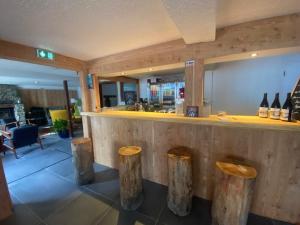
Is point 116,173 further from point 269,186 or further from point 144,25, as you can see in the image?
point 144,25

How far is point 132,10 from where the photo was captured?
1.26 metres

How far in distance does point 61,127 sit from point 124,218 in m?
4.38

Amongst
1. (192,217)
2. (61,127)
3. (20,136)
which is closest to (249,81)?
(192,217)

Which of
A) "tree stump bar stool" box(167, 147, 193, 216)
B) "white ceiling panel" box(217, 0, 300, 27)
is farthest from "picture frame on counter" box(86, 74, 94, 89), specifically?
"white ceiling panel" box(217, 0, 300, 27)

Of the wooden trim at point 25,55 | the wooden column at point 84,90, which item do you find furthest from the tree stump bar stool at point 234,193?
the wooden trim at point 25,55

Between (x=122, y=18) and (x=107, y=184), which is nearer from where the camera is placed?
(x=122, y=18)

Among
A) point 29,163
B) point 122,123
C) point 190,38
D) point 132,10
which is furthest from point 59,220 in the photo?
point 190,38

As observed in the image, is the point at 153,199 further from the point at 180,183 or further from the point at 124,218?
the point at 180,183

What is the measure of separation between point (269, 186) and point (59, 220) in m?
2.53

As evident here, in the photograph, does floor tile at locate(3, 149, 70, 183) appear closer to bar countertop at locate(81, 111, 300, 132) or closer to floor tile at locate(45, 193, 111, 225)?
floor tile at locate(45, 193, 111, 225)

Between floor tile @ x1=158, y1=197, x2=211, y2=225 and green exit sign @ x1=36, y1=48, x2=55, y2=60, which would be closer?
floor tile @ x1=158, y1=197, x2=211, y2=225

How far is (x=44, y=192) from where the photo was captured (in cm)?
213

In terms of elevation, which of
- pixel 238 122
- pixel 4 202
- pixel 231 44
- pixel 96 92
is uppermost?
pixel 231 44

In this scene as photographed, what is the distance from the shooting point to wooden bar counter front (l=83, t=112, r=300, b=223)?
4.82ft
